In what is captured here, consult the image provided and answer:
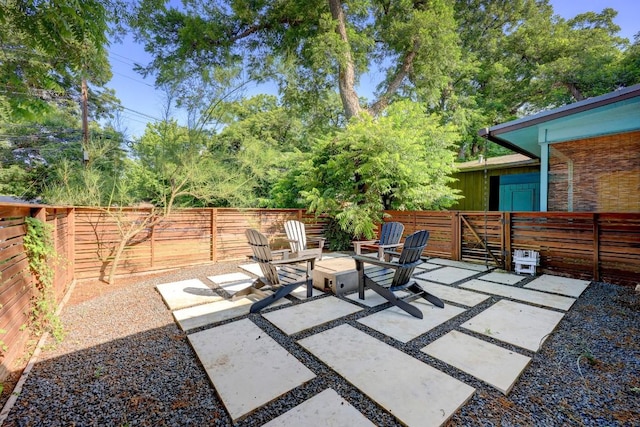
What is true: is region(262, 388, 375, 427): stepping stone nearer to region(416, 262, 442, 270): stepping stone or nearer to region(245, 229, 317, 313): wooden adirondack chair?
region(245, 229, 317, 313): wooden adirondack chair

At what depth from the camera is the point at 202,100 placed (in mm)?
5062

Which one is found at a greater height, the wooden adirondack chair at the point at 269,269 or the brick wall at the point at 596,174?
the brick wall at the point at 596,174

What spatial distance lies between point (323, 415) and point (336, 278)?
2.14 metres

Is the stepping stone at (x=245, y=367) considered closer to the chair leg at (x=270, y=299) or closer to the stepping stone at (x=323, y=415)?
the stepping stone at (x=323, y=415)

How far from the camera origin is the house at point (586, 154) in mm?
4812

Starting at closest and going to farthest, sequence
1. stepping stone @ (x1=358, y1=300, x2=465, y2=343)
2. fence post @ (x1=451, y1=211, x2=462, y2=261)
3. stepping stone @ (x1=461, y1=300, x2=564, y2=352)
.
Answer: stepping stone @ (x1=461, y1=300, x2=564, y2=352) < stepping stone @ (x1=358, y1=300, x2=465, y2=343) < fence post @ (x1=451, y1=211, x2=462, y2=261)

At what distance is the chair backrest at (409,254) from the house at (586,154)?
144 inches

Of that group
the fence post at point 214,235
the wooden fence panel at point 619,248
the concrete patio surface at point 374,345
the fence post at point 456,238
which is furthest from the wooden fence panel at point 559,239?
the fence post at point 214,235

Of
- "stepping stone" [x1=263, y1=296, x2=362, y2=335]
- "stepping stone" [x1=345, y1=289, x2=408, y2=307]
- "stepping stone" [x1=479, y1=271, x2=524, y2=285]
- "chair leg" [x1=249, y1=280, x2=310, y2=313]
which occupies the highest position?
"chair leg" [x1=249, y1=280, x2=310, y2=313]

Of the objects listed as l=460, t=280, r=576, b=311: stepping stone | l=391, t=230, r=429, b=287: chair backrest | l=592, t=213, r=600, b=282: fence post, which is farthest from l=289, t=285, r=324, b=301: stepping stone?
l=592, t=213, r=600, b=282: fence post

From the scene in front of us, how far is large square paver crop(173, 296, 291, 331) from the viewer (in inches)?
108

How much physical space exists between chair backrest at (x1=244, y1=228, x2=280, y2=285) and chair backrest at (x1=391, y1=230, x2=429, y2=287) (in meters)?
1.45

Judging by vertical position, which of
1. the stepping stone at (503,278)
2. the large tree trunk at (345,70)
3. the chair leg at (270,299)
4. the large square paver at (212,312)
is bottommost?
the large square paver at (212,312)

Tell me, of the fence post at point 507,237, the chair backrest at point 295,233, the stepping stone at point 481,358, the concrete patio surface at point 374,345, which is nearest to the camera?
the concrete patio surface at point 374,345
